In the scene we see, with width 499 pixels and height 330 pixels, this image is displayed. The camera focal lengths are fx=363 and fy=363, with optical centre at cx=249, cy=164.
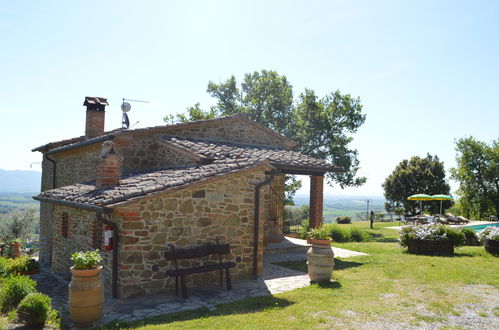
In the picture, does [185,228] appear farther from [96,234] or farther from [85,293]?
[85,293]

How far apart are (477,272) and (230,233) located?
6.66m

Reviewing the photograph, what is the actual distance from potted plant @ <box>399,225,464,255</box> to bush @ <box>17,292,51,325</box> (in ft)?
38.7

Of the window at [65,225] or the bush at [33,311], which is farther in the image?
the window at [65,225]

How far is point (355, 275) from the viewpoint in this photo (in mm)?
9562

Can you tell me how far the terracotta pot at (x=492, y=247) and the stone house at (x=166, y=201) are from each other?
5749mm

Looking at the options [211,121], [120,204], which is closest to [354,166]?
[211,121]

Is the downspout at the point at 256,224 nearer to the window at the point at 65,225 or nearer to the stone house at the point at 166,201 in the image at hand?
the stone house at the point at 166,201

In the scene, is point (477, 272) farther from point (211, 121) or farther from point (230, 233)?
point (211, 121)

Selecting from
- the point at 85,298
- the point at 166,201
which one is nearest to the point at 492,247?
the point at 166,201

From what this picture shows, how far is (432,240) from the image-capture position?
12.7 metres

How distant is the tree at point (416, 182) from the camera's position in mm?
34125

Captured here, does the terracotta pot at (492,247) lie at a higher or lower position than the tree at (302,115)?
lower

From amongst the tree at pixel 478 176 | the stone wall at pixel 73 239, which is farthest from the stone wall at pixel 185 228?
the tree at pixel 478 176

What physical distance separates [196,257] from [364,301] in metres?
3.60
